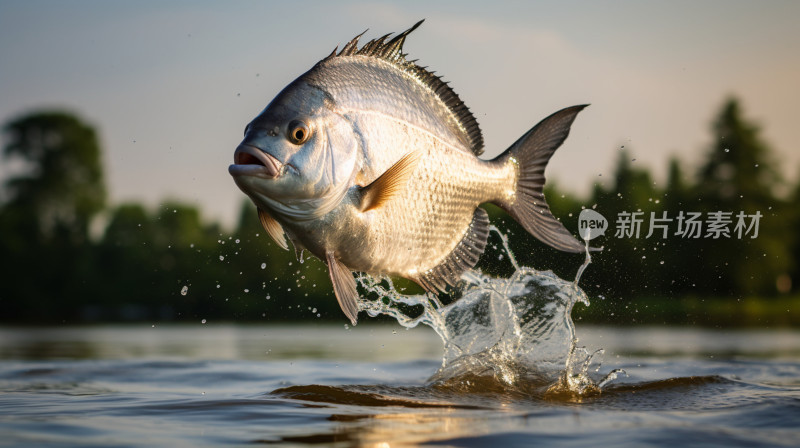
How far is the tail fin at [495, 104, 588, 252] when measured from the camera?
5.83 metres

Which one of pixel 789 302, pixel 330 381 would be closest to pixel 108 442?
pixel 330 381

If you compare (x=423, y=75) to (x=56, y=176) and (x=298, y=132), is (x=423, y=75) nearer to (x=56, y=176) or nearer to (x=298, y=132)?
(x=298, y=132)

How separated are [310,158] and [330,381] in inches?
209

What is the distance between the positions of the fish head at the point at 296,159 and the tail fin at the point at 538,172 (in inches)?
60.6

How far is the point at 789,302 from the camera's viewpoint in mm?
48531

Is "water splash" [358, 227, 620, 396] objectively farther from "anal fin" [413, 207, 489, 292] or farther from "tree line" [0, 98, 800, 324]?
"tree line" [0, 98, 800, 324]

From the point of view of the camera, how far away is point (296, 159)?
177 inches

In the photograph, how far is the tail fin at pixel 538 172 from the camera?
19.1 ft

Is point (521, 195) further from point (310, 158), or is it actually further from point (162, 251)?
point (162, 251)

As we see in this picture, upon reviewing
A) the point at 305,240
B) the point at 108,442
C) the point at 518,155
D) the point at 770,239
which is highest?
the point at 770,239

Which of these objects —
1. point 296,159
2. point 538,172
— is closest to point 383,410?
point 538,172

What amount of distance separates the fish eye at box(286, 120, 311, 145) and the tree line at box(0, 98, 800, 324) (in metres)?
35.9

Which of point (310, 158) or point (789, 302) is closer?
point (310, 158)

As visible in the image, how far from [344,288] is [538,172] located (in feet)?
5.72
